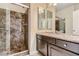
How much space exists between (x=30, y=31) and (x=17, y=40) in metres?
0.24

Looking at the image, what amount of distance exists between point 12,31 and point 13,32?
0.8 inches

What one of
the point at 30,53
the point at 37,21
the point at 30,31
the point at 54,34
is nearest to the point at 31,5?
the point at 37,21

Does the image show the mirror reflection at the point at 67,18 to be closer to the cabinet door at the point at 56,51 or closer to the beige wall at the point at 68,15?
the beige wall at the point at 68,15

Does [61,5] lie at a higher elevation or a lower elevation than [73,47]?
higher

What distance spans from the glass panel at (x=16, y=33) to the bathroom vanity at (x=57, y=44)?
0.26 m

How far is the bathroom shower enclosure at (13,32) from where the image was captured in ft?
6.20

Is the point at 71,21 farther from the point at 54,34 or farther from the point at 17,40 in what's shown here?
the point at 17,40

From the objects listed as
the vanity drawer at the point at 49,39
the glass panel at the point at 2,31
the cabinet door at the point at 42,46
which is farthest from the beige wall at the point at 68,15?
the glass panel at the point at 2,31

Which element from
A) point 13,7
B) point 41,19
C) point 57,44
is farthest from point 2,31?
point 57,44

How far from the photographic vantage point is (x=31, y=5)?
190 centimetres

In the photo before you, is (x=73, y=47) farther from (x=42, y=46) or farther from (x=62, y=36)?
(x=42, y=46)

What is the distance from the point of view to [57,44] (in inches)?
69.7

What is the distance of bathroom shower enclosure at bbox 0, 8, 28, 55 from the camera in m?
1.89

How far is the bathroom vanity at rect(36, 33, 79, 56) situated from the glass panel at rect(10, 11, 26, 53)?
26 centimetres
